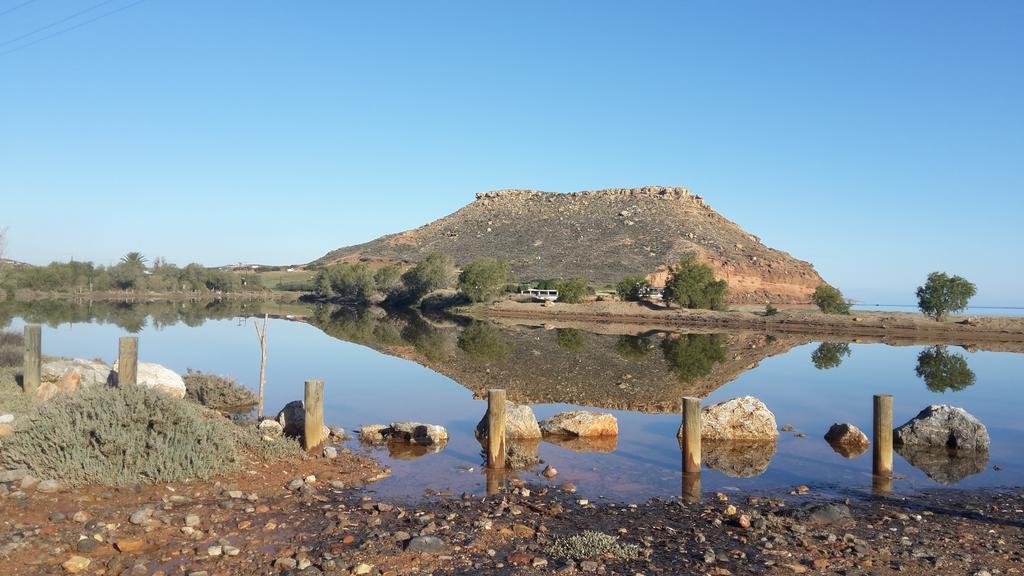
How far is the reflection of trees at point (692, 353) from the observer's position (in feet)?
84.0

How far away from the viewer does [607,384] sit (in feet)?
71.3

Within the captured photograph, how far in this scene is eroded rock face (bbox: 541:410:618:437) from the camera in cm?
1373

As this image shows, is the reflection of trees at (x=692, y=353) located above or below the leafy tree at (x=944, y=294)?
below

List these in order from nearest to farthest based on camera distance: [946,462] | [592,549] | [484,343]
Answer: [592,549] < [946,462] < [484,343]

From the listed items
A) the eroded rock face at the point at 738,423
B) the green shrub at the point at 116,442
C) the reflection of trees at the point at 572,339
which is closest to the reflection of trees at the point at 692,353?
the reflection of trees at the point at 572,339

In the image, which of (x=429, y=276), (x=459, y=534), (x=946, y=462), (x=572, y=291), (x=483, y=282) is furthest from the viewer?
(x=429, y=276)

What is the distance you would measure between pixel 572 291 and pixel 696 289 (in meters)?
10.3

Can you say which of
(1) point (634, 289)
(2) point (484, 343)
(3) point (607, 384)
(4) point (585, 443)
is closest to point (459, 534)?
(4) point (585, 443)

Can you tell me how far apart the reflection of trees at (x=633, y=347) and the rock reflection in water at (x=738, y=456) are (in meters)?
15.0

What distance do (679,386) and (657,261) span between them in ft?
206

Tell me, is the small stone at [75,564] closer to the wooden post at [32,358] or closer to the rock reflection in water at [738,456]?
the wooden post at [32,358]

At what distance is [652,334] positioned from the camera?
4272cm

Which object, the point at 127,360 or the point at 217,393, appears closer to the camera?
the point at 127,360

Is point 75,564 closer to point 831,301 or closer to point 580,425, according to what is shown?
point 580,425
